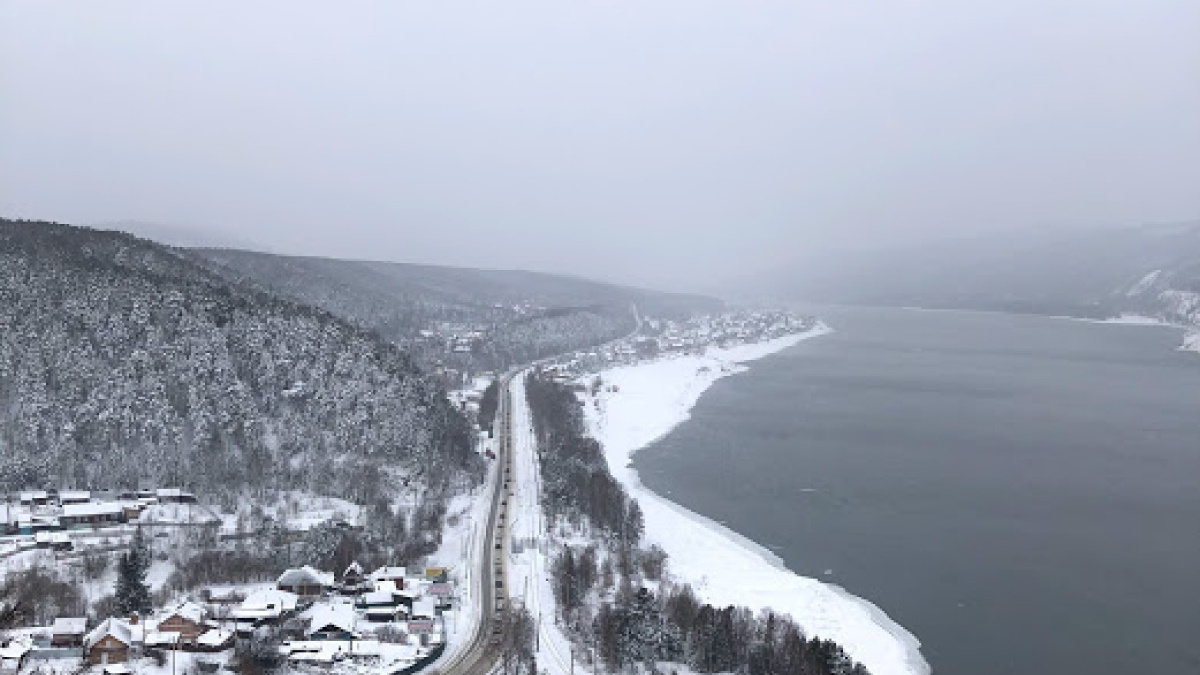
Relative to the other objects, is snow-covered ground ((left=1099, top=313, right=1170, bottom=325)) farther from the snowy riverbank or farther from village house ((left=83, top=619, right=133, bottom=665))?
village house ((left=83, top=619, right=133, bottom=665))

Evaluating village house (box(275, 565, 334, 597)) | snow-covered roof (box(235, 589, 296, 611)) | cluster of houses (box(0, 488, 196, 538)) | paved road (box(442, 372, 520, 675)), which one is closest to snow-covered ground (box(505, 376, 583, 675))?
paved road (box(442, 372, 520, 675))

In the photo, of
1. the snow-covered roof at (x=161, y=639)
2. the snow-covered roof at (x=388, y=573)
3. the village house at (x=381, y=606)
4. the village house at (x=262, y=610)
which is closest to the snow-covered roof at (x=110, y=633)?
the snow-covered roof at (x=161, y=639)

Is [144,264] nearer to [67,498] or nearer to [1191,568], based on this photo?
[67,498]

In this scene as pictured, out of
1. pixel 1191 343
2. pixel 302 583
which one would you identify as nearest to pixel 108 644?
pixel 302 583

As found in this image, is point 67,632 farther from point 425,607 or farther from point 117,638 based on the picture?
point 425,607

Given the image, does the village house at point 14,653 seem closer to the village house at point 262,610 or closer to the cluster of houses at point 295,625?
the cluster of houses at point 295,625

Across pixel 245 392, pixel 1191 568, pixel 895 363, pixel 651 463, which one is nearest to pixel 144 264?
pixel 245 392
